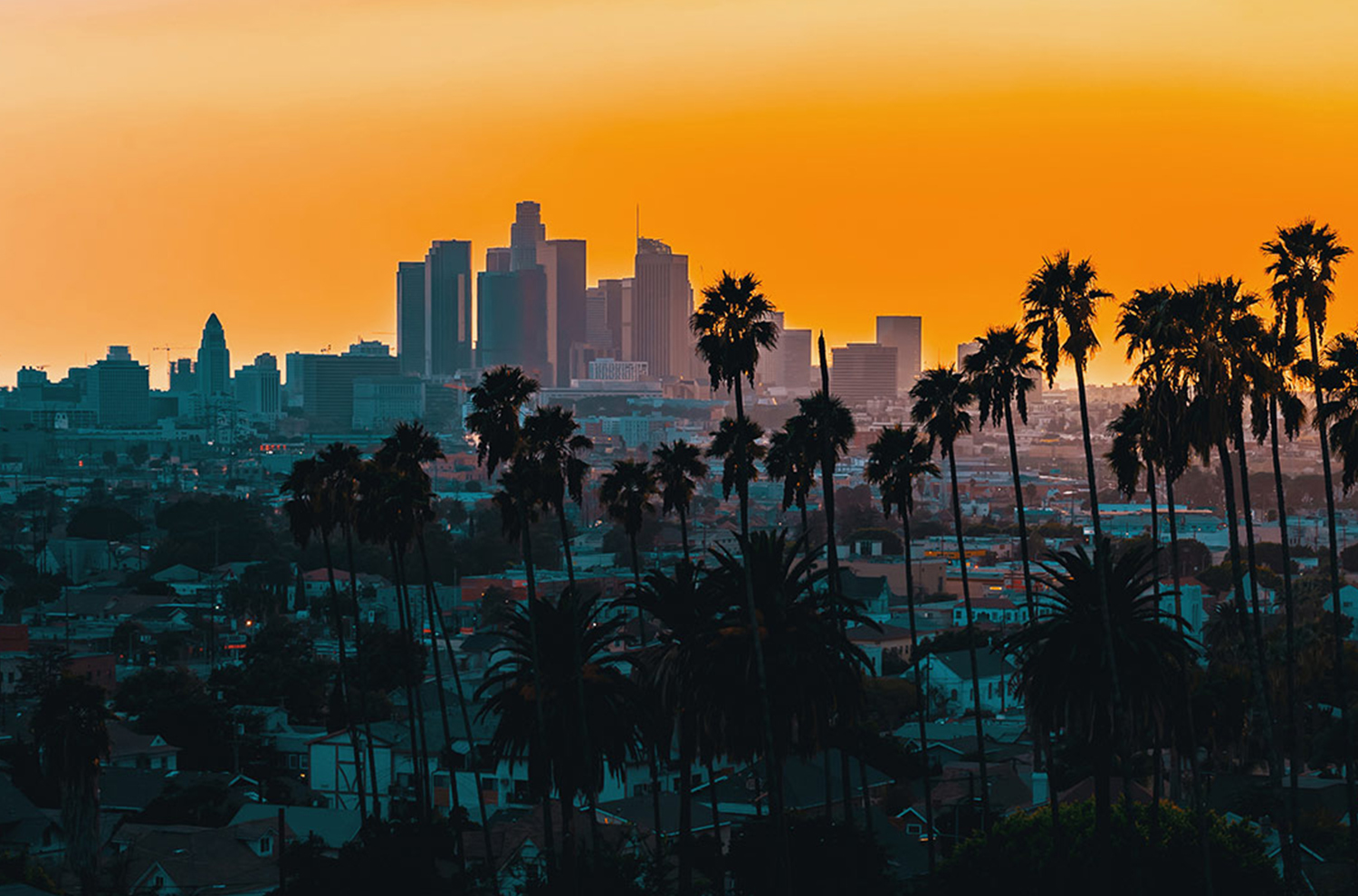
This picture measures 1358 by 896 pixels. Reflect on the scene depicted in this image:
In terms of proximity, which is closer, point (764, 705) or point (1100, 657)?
→ point (764, 705)

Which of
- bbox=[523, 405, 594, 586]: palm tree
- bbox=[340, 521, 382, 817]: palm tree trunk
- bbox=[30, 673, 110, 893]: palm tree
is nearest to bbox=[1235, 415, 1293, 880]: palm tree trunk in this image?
bbox=[523, 405, 594, 586]: palm tree

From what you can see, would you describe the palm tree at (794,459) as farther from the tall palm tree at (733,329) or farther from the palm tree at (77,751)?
the palm tree at (77,751)

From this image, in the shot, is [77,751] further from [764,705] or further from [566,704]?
[764,705]

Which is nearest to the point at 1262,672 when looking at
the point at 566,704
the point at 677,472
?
the point at 566,704

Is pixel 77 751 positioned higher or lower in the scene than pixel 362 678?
lower

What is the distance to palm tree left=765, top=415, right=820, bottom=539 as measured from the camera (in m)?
50.4

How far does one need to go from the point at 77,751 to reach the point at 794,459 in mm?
18945

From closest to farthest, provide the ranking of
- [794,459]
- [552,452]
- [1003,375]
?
[1003,375], [552,452], [794,459]

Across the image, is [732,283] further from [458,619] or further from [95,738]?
[458,619]

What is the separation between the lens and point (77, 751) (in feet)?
144

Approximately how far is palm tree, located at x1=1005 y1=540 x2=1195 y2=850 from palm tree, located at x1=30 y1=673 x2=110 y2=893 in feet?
64.5

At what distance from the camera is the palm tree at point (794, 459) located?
50.4m

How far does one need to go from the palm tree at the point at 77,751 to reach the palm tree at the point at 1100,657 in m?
19.7

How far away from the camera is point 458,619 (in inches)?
5709
